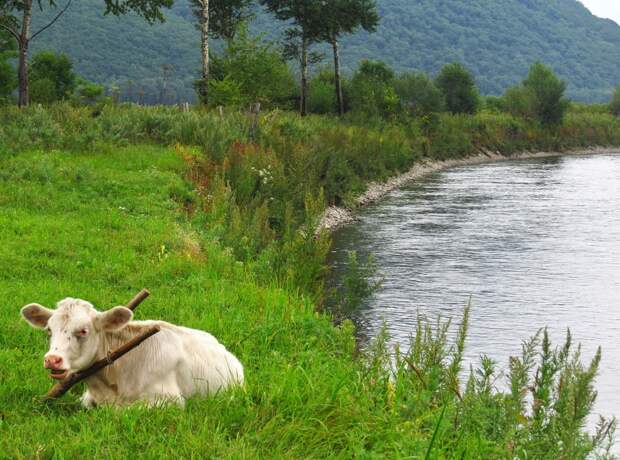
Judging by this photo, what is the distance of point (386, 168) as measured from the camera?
37.8 metres

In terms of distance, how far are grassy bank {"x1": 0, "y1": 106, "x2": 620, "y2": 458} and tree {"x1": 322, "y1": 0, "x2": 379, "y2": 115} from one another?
1103 inches

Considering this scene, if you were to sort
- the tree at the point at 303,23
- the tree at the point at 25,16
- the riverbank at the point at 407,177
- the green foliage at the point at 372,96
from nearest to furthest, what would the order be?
the riverbank at the point at 407,177
the tree at the point at 25,16
the tree at the point at 303,23
the green foliage at the point at 372,96

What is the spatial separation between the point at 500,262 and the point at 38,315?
50.0ft

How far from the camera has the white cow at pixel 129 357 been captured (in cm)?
556

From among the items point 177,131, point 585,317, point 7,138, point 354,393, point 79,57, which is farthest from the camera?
point 79,57

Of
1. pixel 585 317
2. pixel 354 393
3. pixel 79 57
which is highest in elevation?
pixel 79 57

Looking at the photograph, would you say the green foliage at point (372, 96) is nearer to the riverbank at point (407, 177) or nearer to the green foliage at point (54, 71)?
the riverbank at point (407, 177)

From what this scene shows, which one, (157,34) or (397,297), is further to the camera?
(157,34)

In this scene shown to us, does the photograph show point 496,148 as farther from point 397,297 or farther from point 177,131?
point 397,297

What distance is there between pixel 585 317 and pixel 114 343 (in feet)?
34.7

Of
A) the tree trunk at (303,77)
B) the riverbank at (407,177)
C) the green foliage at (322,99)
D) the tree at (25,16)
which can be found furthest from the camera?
the green foliage at (322,99)

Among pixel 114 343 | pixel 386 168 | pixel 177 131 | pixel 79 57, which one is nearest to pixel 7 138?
pixel 177 131

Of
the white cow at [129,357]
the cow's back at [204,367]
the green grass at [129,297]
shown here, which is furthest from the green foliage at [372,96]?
the white cow at [129,357]

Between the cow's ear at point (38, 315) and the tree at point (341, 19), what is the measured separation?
45.2 meters
